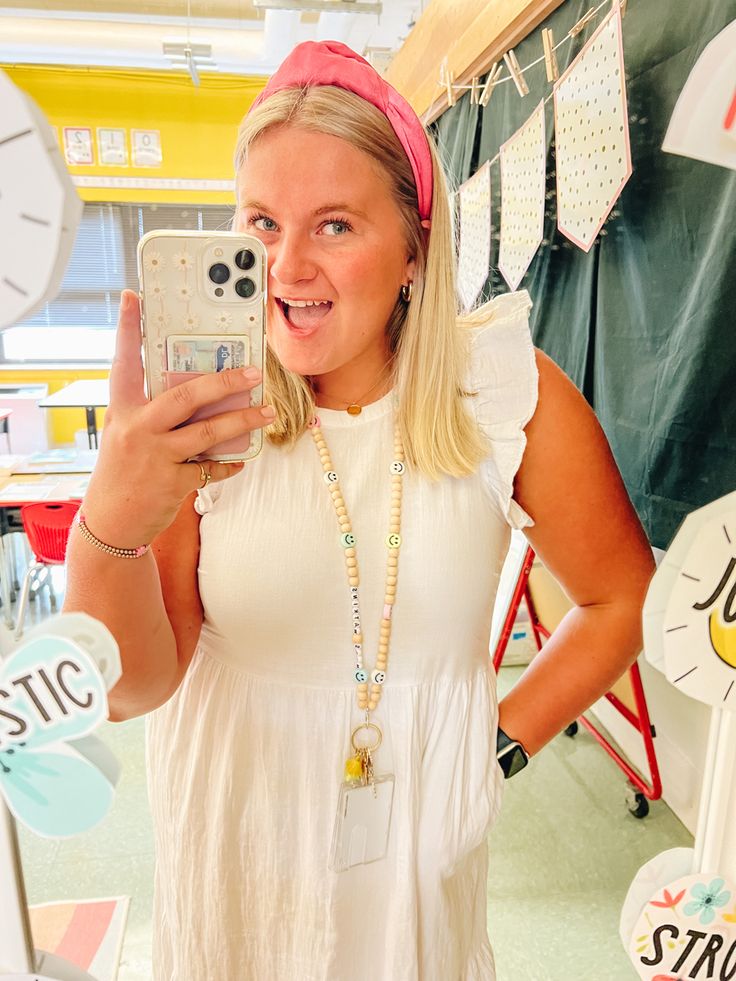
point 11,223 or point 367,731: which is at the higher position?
point 11,223

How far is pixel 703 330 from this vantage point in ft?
2.76

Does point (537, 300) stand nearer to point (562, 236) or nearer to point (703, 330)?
point (562, 236)

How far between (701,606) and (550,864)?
3.89 ft

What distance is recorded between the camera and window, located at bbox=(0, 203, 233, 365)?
1.23 feet

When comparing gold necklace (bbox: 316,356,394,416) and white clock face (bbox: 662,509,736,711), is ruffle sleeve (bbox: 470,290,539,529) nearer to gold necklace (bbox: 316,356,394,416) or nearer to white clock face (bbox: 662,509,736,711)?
gold necklace (bbox: 316,356,394,416)

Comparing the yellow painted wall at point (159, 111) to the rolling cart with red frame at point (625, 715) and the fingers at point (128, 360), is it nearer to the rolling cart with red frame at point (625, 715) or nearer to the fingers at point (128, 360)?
the fingers at point (128, 360)

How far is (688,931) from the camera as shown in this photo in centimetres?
58

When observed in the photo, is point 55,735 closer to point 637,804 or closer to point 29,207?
point 29,207

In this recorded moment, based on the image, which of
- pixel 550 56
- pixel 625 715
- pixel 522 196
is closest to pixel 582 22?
pixel 550 56

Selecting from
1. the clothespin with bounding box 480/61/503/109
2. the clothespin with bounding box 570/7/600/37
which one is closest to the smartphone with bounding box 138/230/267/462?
the clothespin with bounding box 570/7/600/37

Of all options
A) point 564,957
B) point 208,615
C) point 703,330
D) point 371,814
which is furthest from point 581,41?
point 564,957

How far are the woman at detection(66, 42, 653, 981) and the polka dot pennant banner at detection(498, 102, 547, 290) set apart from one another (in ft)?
2.03

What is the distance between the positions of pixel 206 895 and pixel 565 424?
609 millimetres

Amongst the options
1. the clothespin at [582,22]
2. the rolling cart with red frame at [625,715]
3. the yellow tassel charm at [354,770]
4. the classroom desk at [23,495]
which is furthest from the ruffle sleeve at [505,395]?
the rolling cart with red frame at [625,715]
